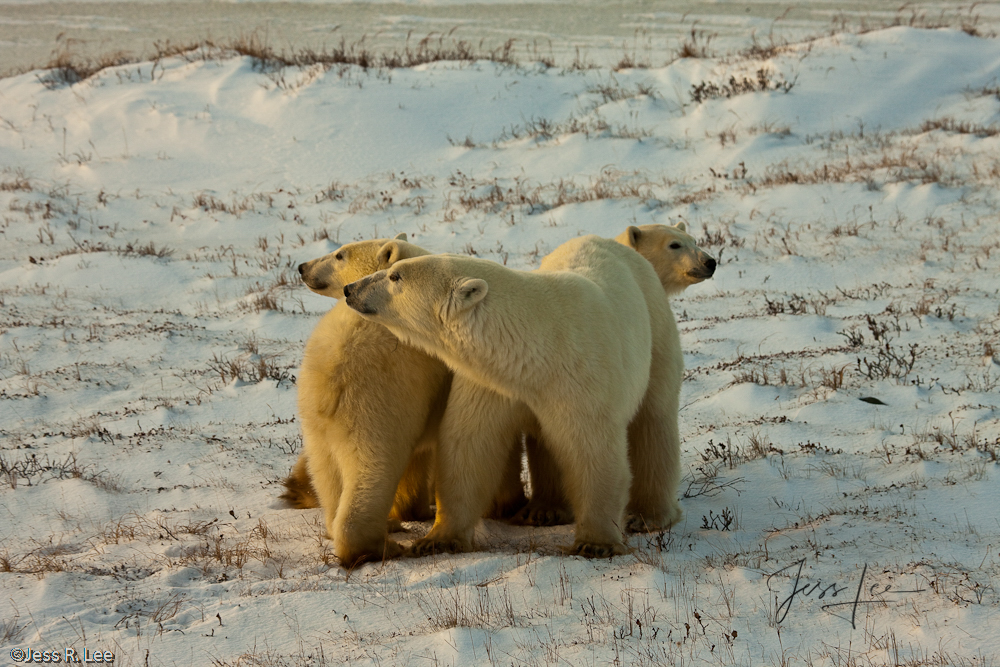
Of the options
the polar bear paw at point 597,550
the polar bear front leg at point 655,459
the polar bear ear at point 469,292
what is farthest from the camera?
the polar bear front leg at point 655,459

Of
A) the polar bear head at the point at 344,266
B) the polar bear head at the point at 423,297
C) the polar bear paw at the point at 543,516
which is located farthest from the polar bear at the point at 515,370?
the polar bear paw at the point at 543,516

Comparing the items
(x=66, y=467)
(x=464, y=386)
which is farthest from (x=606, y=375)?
(x=66, y=467)

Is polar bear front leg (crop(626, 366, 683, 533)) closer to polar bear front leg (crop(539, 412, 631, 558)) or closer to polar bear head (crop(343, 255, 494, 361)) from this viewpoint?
polar bear front leg (crop(539, 412, 631, 558))

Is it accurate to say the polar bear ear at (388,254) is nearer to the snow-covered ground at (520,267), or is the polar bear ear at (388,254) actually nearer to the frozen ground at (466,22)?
Result: the snow-covered ground at (520,267)

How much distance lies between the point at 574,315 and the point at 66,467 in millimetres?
3539

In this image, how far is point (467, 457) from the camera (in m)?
4.27

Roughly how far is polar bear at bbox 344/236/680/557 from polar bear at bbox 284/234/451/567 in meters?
0.19

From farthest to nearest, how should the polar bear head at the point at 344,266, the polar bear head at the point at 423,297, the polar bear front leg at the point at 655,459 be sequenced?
the polar bear front leg at the point at 655,459
the polar bear head at the point at 344,266
the polar bear head at the point at 423,297

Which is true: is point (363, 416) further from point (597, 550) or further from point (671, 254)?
point (671, 254)

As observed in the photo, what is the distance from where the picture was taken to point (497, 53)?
19.5m

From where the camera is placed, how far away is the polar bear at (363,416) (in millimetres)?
4180

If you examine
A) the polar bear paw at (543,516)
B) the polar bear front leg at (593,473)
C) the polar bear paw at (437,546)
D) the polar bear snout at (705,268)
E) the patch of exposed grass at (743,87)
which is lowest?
the polar bear paw at (543,516)

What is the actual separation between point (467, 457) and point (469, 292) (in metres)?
0.85

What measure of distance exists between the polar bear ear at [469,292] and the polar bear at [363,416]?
54 centimetres
